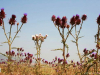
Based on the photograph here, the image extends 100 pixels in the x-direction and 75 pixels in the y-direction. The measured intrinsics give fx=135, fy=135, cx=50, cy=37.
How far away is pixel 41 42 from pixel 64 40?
78.3 inches

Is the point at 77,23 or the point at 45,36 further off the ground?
the point at 77,23

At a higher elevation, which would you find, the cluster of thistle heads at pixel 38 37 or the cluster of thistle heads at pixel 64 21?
the cluster of thistle heads at pixel 64 21

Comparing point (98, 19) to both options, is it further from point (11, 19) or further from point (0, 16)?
point (0, 16)

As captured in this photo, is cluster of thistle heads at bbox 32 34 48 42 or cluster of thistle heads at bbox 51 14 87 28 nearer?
cluster of thistle heads at bbox 51 14 87 28

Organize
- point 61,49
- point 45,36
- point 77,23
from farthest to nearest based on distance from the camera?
1. point 45,36
2. point 77,23
3. point 61,49

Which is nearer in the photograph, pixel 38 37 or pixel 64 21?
pixel 64 21

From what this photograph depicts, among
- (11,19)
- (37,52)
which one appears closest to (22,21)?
(11,19)

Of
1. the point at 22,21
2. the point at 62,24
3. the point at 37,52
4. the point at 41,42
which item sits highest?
the point at 22,21

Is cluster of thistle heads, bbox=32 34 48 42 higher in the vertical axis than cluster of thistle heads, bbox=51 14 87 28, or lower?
lower

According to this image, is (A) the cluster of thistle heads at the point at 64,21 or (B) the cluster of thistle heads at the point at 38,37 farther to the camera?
(B) the cluster of thistle heads at the point at 38,37

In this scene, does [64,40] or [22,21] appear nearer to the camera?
[64,40]

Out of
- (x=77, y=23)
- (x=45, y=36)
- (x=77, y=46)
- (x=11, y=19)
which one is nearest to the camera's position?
(x=77, y=46)

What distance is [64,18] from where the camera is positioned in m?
4.04

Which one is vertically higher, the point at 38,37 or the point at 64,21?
the point at 64,21
